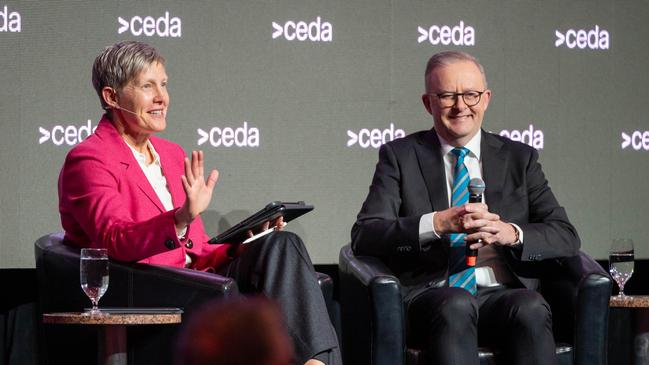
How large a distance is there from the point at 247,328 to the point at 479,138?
9.67ft

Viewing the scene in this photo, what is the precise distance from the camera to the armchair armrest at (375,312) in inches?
131

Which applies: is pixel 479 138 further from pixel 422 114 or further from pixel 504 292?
pixel 422 114

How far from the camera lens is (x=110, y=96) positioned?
369 cm

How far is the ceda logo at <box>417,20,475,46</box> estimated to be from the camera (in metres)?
4.88

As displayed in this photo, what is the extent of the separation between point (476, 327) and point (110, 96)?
1.63 m

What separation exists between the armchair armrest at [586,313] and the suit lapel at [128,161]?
1538 millimetres

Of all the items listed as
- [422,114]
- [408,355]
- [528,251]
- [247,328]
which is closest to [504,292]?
[528,251]

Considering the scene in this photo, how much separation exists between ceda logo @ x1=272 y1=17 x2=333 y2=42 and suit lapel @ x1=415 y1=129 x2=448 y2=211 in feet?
3.83

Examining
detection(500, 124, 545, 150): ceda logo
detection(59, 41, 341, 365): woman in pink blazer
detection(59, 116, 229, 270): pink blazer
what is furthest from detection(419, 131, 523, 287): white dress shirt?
detection(500, 124, 545, 150): ceda logo

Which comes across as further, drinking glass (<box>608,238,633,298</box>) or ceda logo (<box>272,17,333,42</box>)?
ceda logo (<box>272,17,333,42</box>)

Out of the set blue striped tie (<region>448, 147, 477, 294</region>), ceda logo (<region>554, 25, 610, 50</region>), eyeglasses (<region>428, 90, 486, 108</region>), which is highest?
ceda logo (<region>554, 25, 610, 50</region>)

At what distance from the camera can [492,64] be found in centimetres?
494

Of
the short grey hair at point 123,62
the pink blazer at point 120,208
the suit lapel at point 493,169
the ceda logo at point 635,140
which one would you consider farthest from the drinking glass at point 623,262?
the short grey hair at point 123,62

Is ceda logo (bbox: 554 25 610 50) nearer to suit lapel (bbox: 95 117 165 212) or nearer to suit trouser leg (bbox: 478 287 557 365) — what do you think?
suit trouser leg (bbox: 478 287 557 365)
